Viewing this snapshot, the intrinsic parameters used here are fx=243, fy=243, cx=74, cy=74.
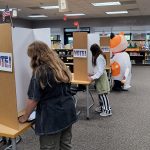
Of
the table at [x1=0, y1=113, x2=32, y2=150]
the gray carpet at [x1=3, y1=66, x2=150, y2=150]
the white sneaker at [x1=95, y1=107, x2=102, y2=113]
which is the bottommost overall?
the gray carpet at [x1=3, y1=66, x2=150, y2=150]

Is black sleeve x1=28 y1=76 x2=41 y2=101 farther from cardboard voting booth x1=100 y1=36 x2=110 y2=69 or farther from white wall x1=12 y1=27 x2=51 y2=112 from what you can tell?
cardboard voting booth x1=100 y1=36 x2=110 y2=69

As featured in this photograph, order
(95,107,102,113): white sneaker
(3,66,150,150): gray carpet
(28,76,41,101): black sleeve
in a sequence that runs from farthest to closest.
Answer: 1. (95,107,102,113): white sneaker
2. (3,66,150,150): gray carpet
3. (28,76,41,101): black sleeve

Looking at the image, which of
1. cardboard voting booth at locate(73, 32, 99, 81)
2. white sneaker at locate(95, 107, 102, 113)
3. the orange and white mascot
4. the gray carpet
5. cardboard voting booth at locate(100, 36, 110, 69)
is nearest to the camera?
the gray carpet

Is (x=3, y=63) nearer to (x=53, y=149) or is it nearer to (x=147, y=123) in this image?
(x=53, y=149)

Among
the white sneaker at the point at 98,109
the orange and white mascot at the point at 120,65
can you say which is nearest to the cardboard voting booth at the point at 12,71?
the white sneaker at the point at 98,109

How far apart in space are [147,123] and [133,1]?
5.92 m

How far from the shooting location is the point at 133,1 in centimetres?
881

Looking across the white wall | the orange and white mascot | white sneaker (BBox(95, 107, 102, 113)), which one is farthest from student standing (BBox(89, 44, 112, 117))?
the orange and white mascot

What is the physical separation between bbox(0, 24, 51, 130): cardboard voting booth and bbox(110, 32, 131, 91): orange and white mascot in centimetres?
452

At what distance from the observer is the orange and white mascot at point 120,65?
6578 mm

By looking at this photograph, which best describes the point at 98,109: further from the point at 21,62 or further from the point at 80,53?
the point at 21,62

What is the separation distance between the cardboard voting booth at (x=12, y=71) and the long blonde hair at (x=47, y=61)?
6.4 inches

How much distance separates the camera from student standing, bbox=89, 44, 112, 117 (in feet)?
13.9

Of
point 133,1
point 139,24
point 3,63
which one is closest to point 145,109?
point 3,63
